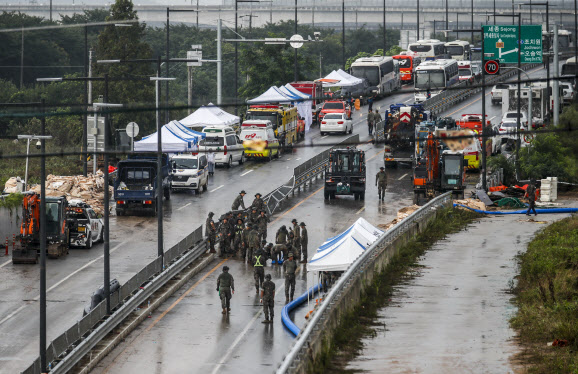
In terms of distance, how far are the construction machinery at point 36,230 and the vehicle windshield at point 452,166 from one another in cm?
1899

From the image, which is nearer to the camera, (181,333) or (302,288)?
(181,333)

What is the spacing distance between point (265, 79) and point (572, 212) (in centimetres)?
4273

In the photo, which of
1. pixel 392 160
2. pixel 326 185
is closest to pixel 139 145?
pixel 326 185

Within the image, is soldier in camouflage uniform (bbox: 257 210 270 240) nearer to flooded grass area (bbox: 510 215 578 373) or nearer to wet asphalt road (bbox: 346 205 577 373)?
wet asphalt road (bbox: 346 205 577 373)

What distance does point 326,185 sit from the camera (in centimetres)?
5238

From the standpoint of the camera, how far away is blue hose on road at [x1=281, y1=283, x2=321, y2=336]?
105 ft

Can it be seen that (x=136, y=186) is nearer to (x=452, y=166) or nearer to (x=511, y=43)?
(x=452, y=166)

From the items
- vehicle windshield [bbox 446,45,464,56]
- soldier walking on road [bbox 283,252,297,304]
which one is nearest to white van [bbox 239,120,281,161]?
soldier walking on road [bbox 283,252,297,304]

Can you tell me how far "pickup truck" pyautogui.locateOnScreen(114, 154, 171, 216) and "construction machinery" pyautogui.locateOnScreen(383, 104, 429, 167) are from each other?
15.2 metres

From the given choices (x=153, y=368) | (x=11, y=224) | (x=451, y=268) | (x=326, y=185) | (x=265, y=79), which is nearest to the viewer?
(x=153, y=368)

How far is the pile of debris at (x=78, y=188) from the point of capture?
166ft

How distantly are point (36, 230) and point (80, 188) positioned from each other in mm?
10306

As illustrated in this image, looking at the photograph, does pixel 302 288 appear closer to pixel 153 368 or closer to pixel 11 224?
pixel 153 368

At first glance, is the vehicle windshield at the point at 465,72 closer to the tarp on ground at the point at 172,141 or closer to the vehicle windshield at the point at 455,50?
the vehicle windshield at the point at 455,50
